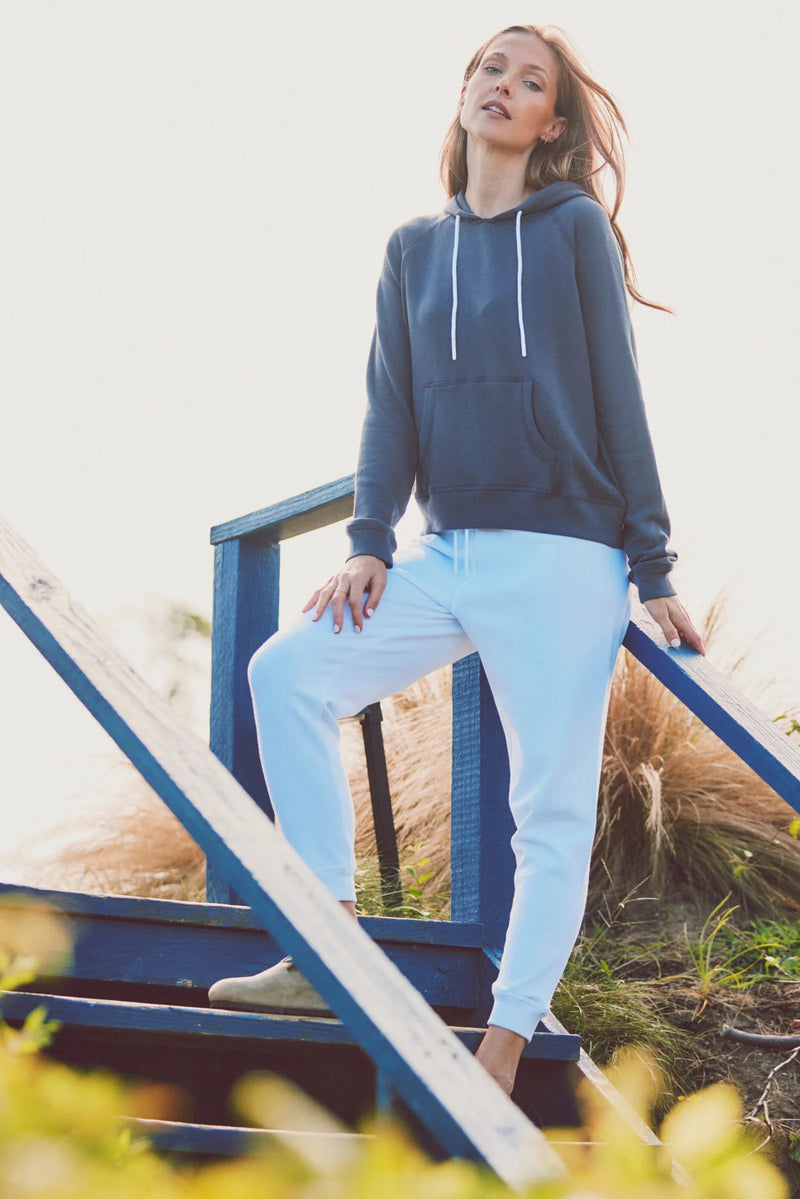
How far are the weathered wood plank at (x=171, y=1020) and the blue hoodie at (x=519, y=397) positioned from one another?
2.37ft

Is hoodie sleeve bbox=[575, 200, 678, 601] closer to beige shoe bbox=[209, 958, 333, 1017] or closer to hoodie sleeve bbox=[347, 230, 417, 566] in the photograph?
hoodie sleeve bbox=[347, 230, 417, 566]

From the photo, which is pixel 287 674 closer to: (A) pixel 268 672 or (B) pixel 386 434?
(A) pixel 268 672

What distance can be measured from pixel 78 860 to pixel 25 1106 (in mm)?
3794

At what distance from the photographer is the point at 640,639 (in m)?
1.98

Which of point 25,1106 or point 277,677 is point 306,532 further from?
point 25,1106

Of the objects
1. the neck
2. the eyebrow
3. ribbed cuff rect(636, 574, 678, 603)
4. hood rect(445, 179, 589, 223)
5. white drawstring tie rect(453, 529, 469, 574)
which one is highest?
the eyebrow

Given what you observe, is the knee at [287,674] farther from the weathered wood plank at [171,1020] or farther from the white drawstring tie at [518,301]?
the white drawstring tie at [518,301]

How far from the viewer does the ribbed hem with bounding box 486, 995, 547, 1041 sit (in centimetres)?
177

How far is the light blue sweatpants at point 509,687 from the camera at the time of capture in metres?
1.80

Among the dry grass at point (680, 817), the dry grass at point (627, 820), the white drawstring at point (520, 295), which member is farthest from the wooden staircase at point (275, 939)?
the dry grass at point (680, 817)

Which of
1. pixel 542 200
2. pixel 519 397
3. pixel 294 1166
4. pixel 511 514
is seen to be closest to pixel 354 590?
pixel 511 514

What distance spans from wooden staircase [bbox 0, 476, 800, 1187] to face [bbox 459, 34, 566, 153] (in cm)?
79

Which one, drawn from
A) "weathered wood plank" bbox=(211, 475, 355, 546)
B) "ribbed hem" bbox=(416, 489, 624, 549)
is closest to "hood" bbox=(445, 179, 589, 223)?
"ribbed hem" bbox=(416, 489, 624, 549)

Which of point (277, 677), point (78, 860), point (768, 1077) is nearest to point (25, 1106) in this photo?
point (277, 677)
